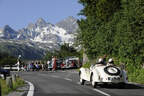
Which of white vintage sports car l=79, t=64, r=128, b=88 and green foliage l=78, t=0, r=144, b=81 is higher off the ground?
green foliage l=78, t=0, r=144, b=81

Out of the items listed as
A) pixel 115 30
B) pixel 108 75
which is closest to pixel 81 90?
pixel 108 75

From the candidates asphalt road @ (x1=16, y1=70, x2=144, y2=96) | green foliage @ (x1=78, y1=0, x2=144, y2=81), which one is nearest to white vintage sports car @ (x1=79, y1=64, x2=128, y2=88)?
asphalt road @ (x1=16, y1=70, x2=144, y2=96)

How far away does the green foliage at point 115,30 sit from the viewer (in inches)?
1008

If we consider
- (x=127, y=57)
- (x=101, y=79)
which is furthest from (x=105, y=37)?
(x=101, y=79)

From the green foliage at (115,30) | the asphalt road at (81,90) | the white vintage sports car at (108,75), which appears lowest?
the asphalt road at (81,90)

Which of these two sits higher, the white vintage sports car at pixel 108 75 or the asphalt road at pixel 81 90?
the white vintage sports car at pixel 108 75

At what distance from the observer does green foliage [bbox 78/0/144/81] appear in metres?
25.6

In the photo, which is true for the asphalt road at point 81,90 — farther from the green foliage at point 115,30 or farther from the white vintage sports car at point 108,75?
the green foliage at point 115,30

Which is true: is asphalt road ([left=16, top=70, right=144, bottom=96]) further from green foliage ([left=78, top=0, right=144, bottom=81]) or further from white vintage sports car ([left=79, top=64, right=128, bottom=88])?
green foliage ([left=78, top=0, right=144, bottom=81])

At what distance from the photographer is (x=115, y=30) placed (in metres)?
33.8

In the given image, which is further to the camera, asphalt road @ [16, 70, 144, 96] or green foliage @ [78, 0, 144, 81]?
green foliage @ [78, 0, 144, 81]

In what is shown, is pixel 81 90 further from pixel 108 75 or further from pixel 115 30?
pixel 115 30

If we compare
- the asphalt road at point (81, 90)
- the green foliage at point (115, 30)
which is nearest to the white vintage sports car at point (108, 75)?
the asphalt road at point (81, 90)

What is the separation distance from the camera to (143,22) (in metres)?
26.0
